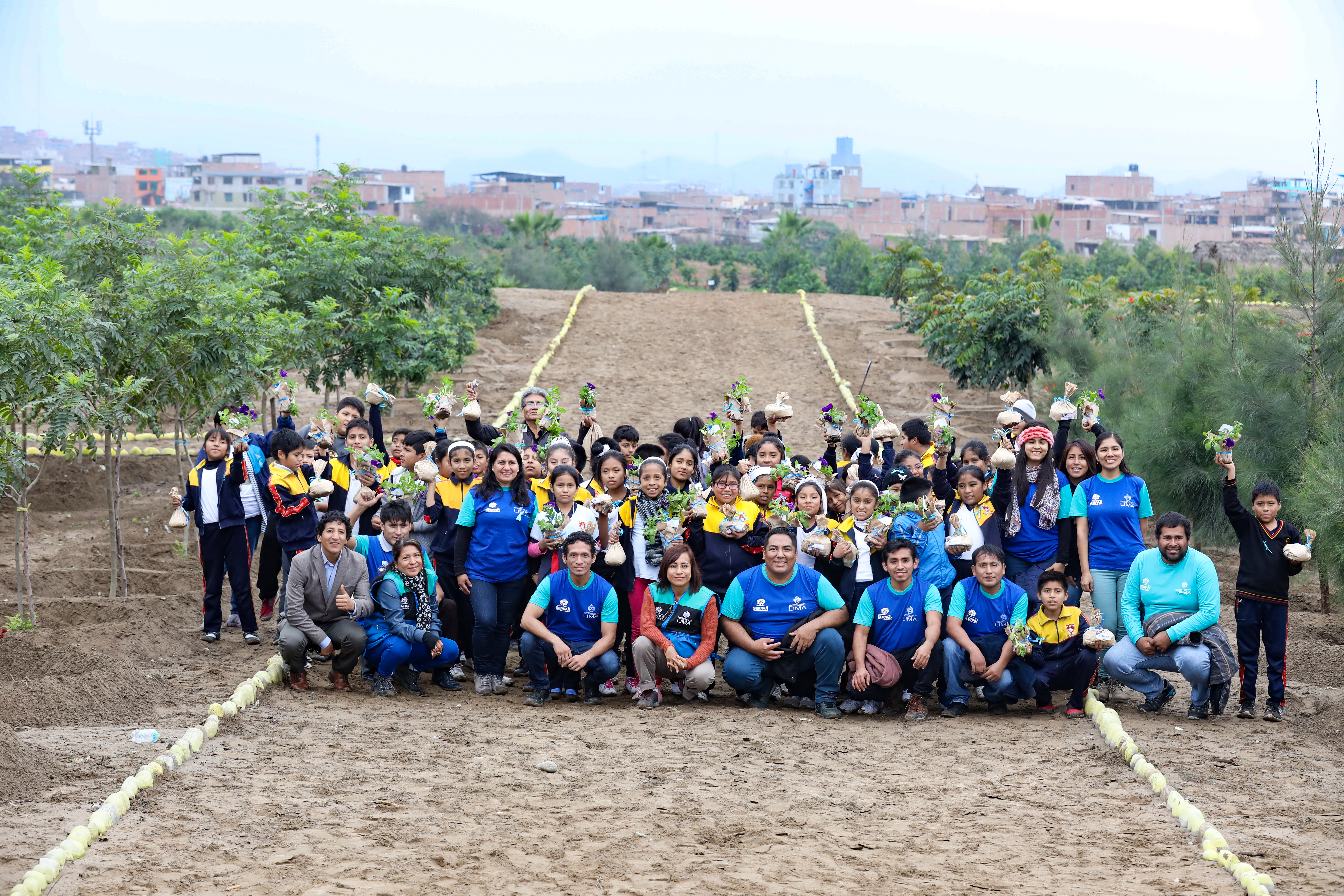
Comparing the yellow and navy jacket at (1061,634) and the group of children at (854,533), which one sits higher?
the group of children at (854,533)

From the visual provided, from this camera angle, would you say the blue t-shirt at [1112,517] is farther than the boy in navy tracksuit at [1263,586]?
Yes

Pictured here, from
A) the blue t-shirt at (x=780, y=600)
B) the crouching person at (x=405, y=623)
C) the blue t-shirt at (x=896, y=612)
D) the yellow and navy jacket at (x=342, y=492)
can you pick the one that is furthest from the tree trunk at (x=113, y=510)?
the blue t-shirt at (x=896, y=612)

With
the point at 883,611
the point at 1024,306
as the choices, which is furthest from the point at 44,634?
the point at 1024,306

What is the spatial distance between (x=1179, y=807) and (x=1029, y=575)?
93.0 inches

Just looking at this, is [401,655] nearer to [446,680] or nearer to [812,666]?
[446,680]

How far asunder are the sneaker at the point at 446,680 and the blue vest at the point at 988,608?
10.5 feet

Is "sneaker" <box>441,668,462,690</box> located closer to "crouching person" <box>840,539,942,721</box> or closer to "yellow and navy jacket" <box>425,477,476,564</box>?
"yellow and navy jacket" <box>425,477,476,564</box>

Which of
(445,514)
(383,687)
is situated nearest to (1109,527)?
(445,514)

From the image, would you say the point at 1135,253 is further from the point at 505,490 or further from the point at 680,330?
the point at 505,490

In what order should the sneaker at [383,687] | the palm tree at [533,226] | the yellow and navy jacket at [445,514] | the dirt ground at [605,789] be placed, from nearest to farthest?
the dirt ground at [605,789], the sneaker at [383,687], the yellow and navy jacket at [445,514], the palm tree at [533,226]

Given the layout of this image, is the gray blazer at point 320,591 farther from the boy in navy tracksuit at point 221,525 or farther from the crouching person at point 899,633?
the crouching person at point 899,633

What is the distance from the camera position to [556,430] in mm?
8828

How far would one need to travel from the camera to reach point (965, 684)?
7.52 m

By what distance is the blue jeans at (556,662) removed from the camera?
748 centimetres
